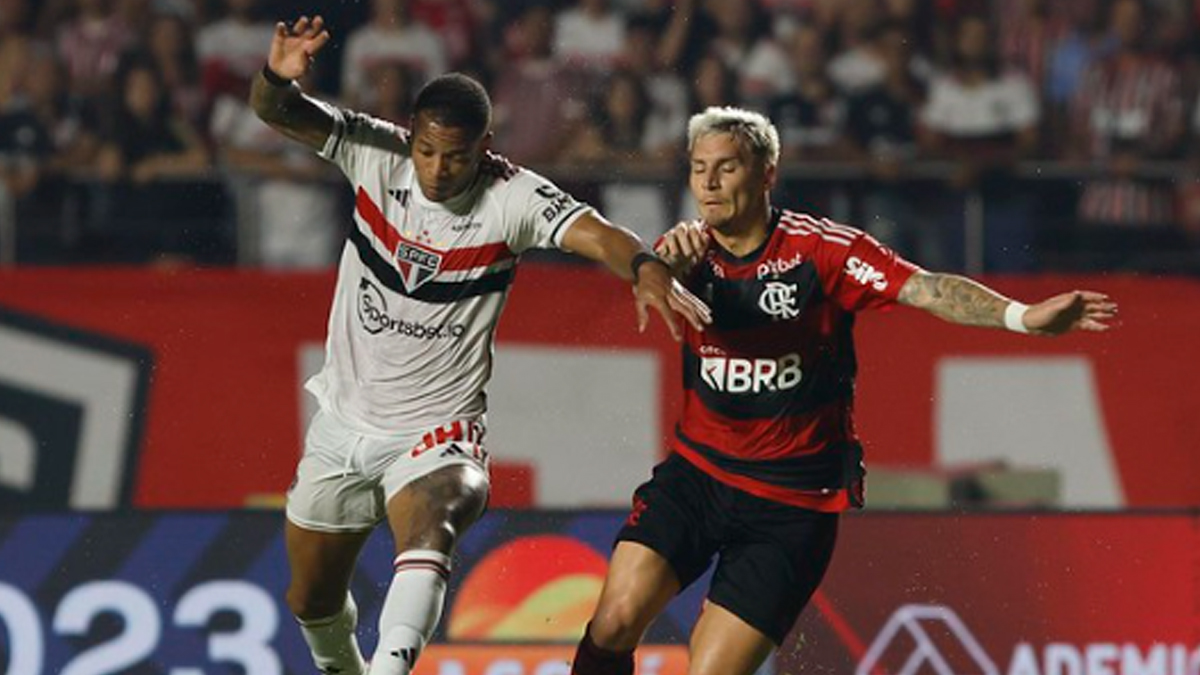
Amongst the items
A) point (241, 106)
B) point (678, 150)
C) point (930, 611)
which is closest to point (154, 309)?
point (241, 106)

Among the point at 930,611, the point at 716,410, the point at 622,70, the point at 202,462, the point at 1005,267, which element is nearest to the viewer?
the point at 716,410

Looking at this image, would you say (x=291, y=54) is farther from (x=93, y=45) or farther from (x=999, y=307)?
(x=93, y=45)

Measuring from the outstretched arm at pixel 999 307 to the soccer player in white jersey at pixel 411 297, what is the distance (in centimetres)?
90

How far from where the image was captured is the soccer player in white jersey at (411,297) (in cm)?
781

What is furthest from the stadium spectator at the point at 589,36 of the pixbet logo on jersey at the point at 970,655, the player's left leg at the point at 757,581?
the player's left leg at the point at 757,581

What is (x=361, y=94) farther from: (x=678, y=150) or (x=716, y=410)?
(x=716, y=410)

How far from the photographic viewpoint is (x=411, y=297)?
317 inches

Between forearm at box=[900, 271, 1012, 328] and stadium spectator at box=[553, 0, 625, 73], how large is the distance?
6.55 metres

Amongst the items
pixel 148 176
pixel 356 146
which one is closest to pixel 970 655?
pixel 356 146

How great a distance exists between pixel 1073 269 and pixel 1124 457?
1559mm

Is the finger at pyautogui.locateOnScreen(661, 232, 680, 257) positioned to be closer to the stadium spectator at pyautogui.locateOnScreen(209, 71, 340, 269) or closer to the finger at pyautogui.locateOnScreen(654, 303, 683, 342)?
the finger at pyautogui.locateOnScreen(654, 303, 683, 342)

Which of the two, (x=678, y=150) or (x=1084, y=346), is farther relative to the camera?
(x=678, y=150)

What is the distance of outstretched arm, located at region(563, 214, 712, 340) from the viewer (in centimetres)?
717

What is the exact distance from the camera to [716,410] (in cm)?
788
